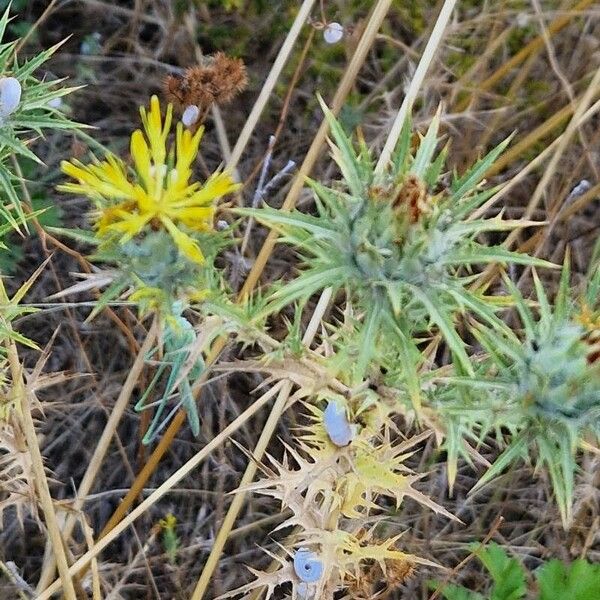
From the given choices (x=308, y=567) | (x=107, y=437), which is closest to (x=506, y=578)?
(x=308, y=567)

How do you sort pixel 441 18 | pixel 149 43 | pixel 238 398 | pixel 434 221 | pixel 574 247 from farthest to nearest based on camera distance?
pixel 149 43 → pixel 574 247 → pixel 238 398 → pixel 441 18 → pixel 434 221

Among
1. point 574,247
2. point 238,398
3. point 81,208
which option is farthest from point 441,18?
point 81,208

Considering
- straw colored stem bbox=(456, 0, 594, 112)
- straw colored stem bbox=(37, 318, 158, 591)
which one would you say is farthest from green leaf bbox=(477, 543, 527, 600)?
straw colored stem bbox=(456, 0, 594, 112)

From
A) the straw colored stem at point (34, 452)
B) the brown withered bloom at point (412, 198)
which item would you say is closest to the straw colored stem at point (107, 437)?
the straw colored stem at point (34, 452)

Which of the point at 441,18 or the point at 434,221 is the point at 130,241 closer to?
the point at 434,221

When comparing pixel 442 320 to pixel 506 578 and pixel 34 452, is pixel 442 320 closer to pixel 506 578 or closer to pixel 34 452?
pixel 34 452

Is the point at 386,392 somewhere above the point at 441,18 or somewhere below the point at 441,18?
below
